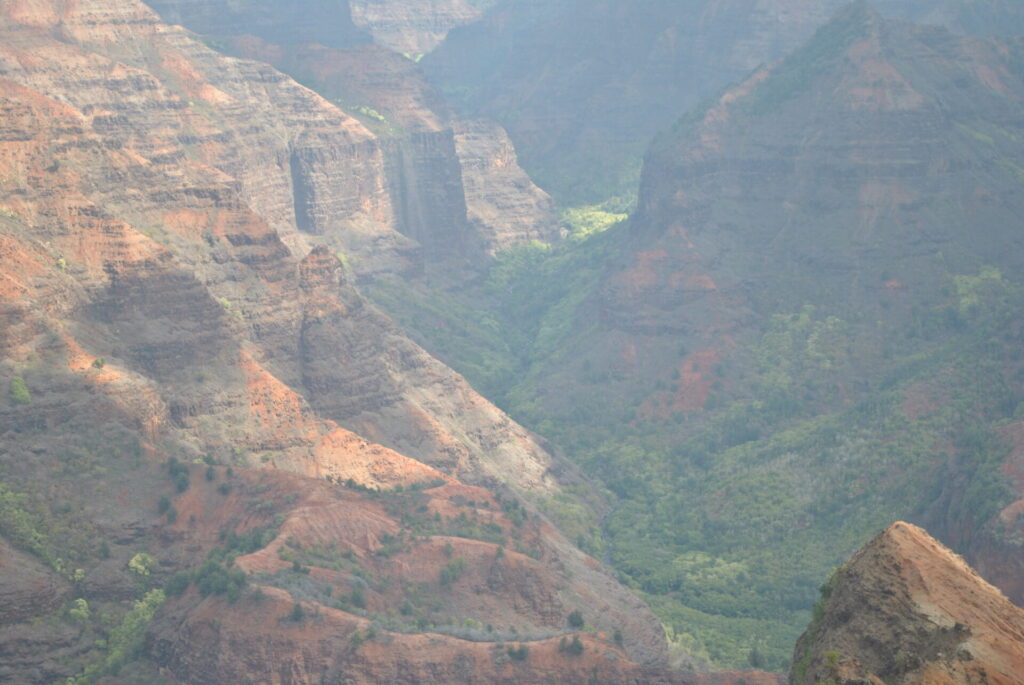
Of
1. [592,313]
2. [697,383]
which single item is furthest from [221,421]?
[592,313]

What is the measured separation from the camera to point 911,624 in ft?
134

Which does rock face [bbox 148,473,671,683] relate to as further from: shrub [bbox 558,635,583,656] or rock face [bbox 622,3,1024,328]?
rock face [bbox 622,3,1024,328]

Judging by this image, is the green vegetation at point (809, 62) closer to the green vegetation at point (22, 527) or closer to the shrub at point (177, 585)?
the shrub at point (177, 585)

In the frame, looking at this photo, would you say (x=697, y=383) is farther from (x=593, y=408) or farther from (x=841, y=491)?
(x=841, y=491)

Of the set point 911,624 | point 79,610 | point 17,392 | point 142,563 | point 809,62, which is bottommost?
point 79,610

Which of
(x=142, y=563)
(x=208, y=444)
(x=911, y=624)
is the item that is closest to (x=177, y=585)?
(x=142, y=563)

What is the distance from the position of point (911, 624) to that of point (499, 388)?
379ft

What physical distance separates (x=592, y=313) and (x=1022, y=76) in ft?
168

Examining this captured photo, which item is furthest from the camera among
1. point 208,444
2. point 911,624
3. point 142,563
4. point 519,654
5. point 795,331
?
point 795,331

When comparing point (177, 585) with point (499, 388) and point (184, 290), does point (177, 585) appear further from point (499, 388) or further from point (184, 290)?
point (499, 388)

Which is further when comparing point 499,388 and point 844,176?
point 499,388

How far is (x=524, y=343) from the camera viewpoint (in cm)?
17400

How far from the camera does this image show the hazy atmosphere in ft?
243

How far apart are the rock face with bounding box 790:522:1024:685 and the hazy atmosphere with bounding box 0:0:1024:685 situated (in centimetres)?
11
